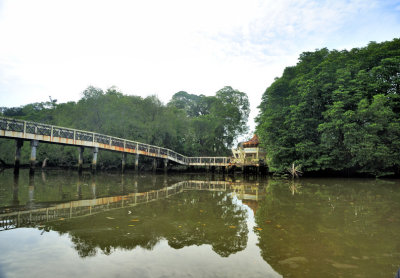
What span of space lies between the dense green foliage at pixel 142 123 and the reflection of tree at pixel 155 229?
32669 mm

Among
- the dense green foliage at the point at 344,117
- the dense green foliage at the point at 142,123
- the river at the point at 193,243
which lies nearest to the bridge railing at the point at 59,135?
the dense green foliage at the point at 142,123

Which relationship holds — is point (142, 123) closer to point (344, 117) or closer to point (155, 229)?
point (344, 117)

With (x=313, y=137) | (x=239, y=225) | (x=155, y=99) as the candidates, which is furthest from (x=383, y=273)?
(x=155, y=99)

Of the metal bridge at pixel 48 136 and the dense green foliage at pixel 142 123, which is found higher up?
the dense green foliage at pixel 142 123

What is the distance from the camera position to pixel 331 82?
25656mm

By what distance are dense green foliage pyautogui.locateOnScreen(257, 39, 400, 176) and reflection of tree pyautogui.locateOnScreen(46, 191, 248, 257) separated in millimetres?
20441

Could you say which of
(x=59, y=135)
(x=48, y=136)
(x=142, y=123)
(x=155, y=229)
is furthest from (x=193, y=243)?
(x=142, y=123)

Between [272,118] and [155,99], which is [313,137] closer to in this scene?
[272,118]

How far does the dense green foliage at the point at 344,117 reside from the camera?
22219 mm

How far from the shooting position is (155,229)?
5.14 m

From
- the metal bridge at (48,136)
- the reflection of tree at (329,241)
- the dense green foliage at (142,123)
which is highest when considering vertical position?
the dense green foliage at (142,123)

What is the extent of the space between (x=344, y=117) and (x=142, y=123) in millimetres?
27381

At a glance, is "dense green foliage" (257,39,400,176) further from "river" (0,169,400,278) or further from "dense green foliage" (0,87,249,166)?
"river" (0,169,400,278)

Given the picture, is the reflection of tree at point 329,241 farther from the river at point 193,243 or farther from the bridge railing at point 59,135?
the bridge railing at point 59,135
